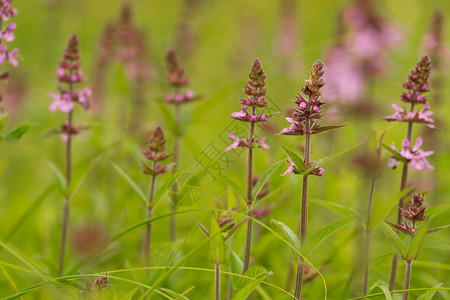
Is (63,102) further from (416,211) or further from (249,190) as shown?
(416,211)

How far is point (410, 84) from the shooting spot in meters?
2.23

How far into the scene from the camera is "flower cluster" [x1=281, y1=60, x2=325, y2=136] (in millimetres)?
1887

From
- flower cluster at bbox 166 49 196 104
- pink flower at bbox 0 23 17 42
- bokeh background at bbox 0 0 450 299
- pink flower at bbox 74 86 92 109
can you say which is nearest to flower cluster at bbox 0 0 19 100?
pink flower at bbox 0 23 17 42

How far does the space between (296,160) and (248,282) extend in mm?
504

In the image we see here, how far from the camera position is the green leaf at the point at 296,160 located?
182 cm

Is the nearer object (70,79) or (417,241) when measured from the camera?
(417,241)

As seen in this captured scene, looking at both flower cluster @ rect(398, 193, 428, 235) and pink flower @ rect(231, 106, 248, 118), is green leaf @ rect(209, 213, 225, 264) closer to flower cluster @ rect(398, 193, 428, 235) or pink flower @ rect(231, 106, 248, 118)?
pink flower @ rect(231, 106, 248, 118)

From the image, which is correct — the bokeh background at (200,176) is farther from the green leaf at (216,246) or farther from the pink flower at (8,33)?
the pink flower at (8,33)

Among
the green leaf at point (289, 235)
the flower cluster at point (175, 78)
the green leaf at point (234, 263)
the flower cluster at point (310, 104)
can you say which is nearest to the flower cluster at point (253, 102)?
the flower cluster at point (310, 104)

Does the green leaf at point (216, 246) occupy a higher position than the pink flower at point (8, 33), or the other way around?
the pink flower at point (8, 33)

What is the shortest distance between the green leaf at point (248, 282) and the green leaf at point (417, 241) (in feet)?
1.71

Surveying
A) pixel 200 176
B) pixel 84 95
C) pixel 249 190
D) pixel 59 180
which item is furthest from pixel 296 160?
pixel 84 95

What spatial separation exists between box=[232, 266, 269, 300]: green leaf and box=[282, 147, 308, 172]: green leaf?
38 cm

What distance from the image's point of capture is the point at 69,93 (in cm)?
282
